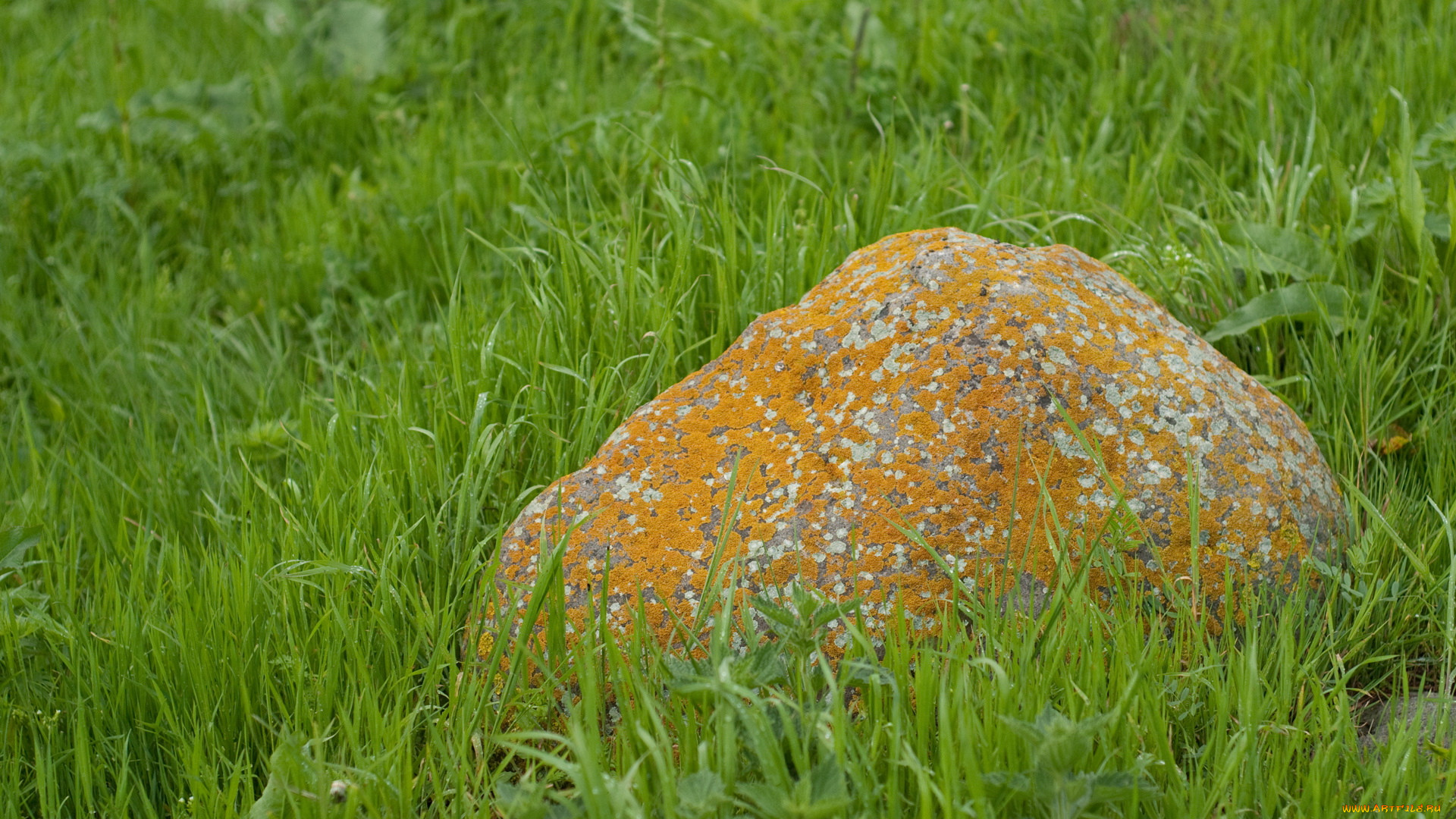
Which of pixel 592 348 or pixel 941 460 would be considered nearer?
pixel 941 460

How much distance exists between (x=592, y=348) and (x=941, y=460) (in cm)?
98

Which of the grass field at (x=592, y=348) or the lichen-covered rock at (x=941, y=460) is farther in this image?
the lichen-covered rock at (x=941, y=460)

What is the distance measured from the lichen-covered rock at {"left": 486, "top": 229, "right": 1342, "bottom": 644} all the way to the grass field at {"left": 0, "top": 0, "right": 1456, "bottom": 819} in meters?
0.14

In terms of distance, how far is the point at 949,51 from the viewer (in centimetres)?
390

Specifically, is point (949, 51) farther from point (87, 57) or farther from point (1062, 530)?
point (87, 57)

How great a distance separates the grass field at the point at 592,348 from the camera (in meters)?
1.64

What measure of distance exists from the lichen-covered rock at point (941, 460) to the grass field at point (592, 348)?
0.14 meters

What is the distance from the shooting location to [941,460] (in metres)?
1.99

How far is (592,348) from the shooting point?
8.57 feet

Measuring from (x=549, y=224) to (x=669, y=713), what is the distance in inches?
60.3

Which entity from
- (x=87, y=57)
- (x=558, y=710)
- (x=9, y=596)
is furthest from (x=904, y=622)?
(x=87, y=57)

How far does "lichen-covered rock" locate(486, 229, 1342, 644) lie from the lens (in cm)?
193

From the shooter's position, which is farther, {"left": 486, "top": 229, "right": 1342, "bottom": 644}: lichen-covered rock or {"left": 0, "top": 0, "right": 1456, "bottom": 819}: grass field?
{"left": 486, "top": 229, "right": 1342, "bottom": 644}: lichen-covered rock

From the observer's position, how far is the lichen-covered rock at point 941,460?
6.32ft
